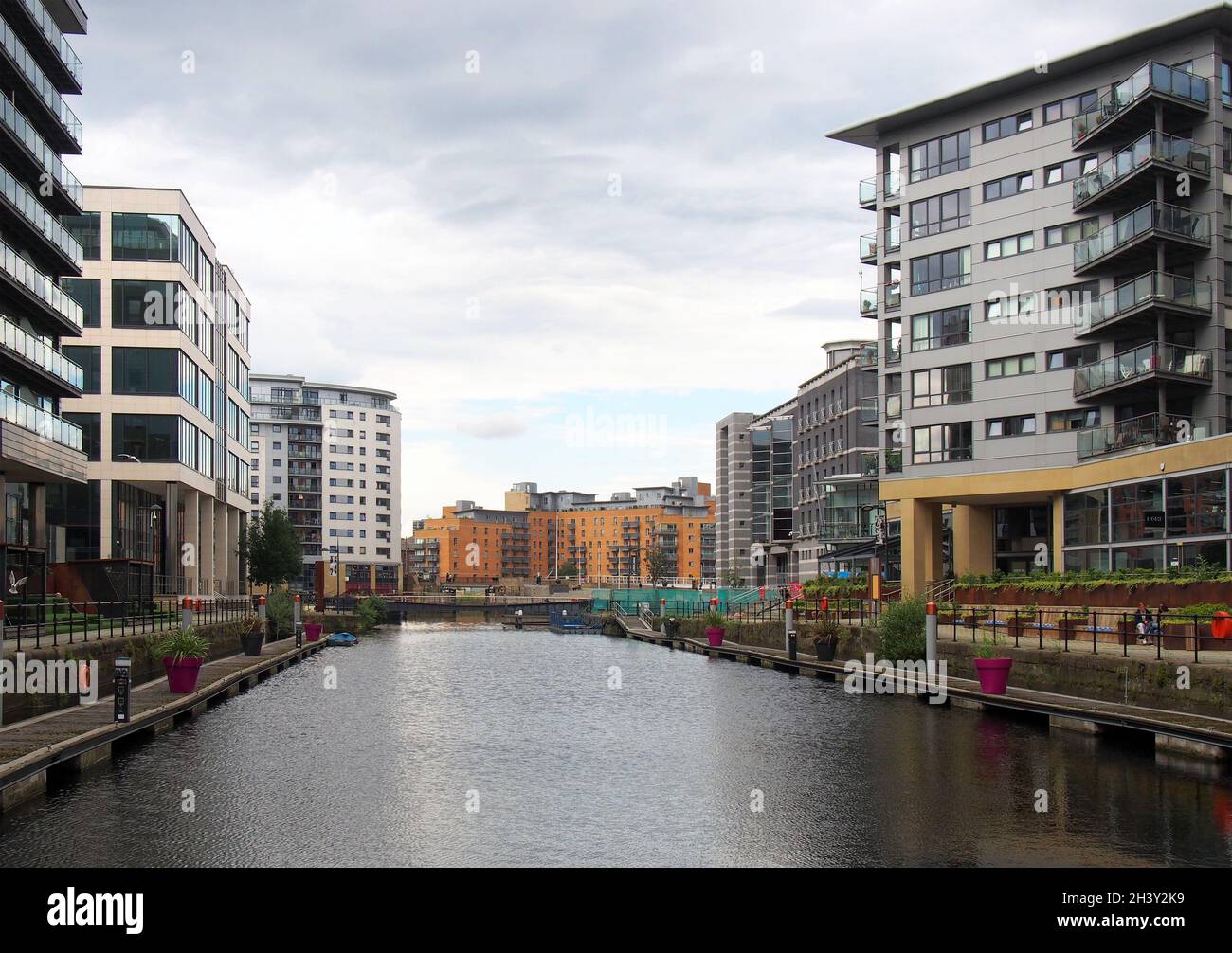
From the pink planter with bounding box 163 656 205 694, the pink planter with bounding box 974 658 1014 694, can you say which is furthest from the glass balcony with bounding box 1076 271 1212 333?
the pink planter with bounding box 163 656 205 694

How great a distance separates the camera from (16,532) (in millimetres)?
49531

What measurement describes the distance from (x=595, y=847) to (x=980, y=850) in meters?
4.95

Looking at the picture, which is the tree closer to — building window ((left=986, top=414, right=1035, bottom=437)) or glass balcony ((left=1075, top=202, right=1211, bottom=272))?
building window ((left=986, top=414, right=1035, bottom=437))

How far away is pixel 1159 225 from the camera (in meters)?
47.9

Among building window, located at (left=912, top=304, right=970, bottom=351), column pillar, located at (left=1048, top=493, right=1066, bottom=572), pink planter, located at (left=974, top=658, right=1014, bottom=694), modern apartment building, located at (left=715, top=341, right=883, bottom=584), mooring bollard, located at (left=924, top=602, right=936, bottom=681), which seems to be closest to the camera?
pink planter, located at (left=974, top=658, right=1014, bottom=694)

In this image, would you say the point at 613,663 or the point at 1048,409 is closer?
the point at 1048,409

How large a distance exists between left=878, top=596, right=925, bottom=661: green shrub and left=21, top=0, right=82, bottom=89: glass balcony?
39.5 m

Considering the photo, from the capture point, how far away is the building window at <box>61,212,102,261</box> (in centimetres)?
6588

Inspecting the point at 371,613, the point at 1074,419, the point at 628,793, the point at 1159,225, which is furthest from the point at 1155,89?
the point at 371,613

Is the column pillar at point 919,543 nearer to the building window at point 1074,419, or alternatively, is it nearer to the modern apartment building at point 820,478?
the building window at point 1074,419

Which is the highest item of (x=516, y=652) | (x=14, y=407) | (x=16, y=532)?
(x=14, y=407)

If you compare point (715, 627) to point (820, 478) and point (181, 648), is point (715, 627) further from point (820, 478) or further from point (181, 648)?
point (820, 478)
